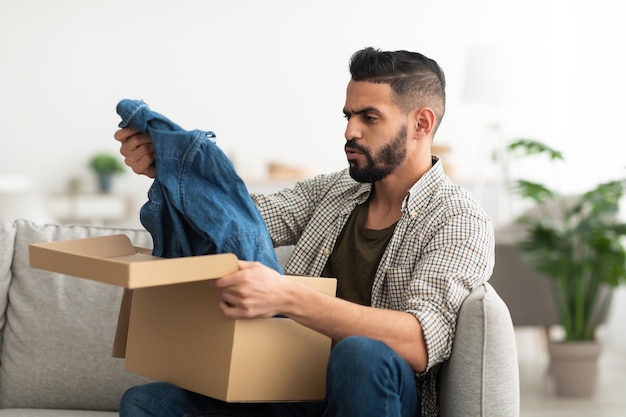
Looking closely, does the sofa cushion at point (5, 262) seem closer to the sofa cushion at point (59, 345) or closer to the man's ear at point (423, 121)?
the sofa cushion at point (59, 345)

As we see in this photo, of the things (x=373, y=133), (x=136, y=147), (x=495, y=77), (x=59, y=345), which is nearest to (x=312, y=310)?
(x=136, y=147)

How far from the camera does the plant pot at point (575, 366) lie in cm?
356

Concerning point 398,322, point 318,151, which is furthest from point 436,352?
point 318,151

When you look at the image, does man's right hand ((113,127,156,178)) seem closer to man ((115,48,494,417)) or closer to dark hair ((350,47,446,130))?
man ((115,48,494,417))

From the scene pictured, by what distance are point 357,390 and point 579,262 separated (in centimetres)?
243

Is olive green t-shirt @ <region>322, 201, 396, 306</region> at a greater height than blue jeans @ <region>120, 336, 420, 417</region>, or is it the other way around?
olive green t-shirt @ <region>322, 201, 396, 306</region>

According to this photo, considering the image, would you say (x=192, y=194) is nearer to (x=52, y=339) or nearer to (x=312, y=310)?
(x=312, y=310)

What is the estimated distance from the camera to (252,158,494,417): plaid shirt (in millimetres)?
1512

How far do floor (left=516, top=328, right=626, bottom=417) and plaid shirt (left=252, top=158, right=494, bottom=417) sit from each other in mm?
1786

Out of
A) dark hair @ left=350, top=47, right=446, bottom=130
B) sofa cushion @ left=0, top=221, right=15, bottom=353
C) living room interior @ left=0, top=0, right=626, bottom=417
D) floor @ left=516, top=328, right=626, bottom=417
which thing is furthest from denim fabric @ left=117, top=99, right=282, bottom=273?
living room interior @ left=0, top=0, right=626, bottom=417

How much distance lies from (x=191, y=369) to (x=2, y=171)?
5.88 metres

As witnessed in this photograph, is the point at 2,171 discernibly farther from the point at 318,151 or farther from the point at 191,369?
A: the point at 191,369

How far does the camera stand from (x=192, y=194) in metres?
1.39

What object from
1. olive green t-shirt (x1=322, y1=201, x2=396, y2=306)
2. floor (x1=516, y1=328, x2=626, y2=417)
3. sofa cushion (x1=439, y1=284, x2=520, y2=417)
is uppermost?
olive green t-shirt (x1=322, y1=201, x2=396, y2=306)
